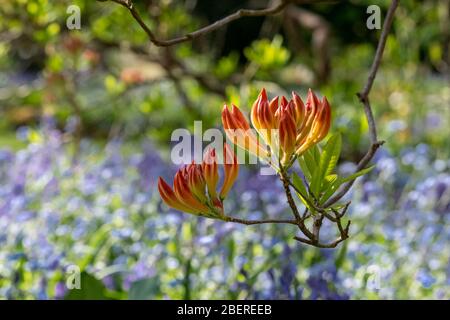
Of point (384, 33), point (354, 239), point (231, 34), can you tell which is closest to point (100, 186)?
point (354, 239)

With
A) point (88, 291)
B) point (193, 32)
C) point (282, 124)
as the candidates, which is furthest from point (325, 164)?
point (88, 291)

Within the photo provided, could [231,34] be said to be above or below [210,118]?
above

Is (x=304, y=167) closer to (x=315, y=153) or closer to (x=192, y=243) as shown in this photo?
(x=315, y=153)

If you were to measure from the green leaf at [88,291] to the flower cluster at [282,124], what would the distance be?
1121 millimetres

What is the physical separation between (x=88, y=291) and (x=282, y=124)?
1209 millimetres

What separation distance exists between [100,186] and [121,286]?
1497mm

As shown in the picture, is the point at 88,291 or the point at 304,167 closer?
the point at 304,167

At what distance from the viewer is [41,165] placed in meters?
4.03

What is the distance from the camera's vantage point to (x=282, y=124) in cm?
111

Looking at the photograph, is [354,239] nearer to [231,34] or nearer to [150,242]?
[150,242]

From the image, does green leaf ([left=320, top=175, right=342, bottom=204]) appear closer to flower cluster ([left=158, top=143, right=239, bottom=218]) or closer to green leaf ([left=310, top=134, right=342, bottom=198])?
green leaf ([left=310, top=134, right=342, bottom=198])

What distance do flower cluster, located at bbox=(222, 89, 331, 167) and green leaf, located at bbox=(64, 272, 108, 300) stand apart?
1.12 m

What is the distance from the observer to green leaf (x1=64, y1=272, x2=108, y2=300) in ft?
6.97
